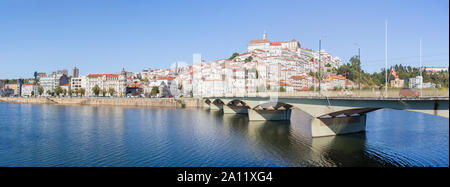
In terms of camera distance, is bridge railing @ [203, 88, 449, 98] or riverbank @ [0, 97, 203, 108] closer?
bridge railing @ [203, 88, 449, 98]

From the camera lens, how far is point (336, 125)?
96.8 feet

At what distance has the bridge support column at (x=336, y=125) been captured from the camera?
93.8ft

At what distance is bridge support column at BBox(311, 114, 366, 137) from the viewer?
28.6m

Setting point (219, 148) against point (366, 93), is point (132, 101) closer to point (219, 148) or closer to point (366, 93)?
point (219, 148)

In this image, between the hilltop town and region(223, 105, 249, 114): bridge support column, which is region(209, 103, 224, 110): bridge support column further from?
the hilltop town

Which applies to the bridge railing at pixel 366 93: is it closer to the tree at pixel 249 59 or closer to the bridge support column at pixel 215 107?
the bridge support column at pixel 215 107

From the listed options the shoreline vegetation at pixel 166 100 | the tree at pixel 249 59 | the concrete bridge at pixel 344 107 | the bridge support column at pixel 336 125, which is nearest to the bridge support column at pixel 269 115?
the concrete bridge at pixel 344 107

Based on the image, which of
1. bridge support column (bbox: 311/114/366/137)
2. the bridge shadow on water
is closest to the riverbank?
the bridge shadow on water

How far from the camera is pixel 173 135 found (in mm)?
31391

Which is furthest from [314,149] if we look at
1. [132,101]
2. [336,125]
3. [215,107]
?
[132,101]

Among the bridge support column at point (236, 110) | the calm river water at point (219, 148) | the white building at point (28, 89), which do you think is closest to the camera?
the calm river water at point (219, 148)
